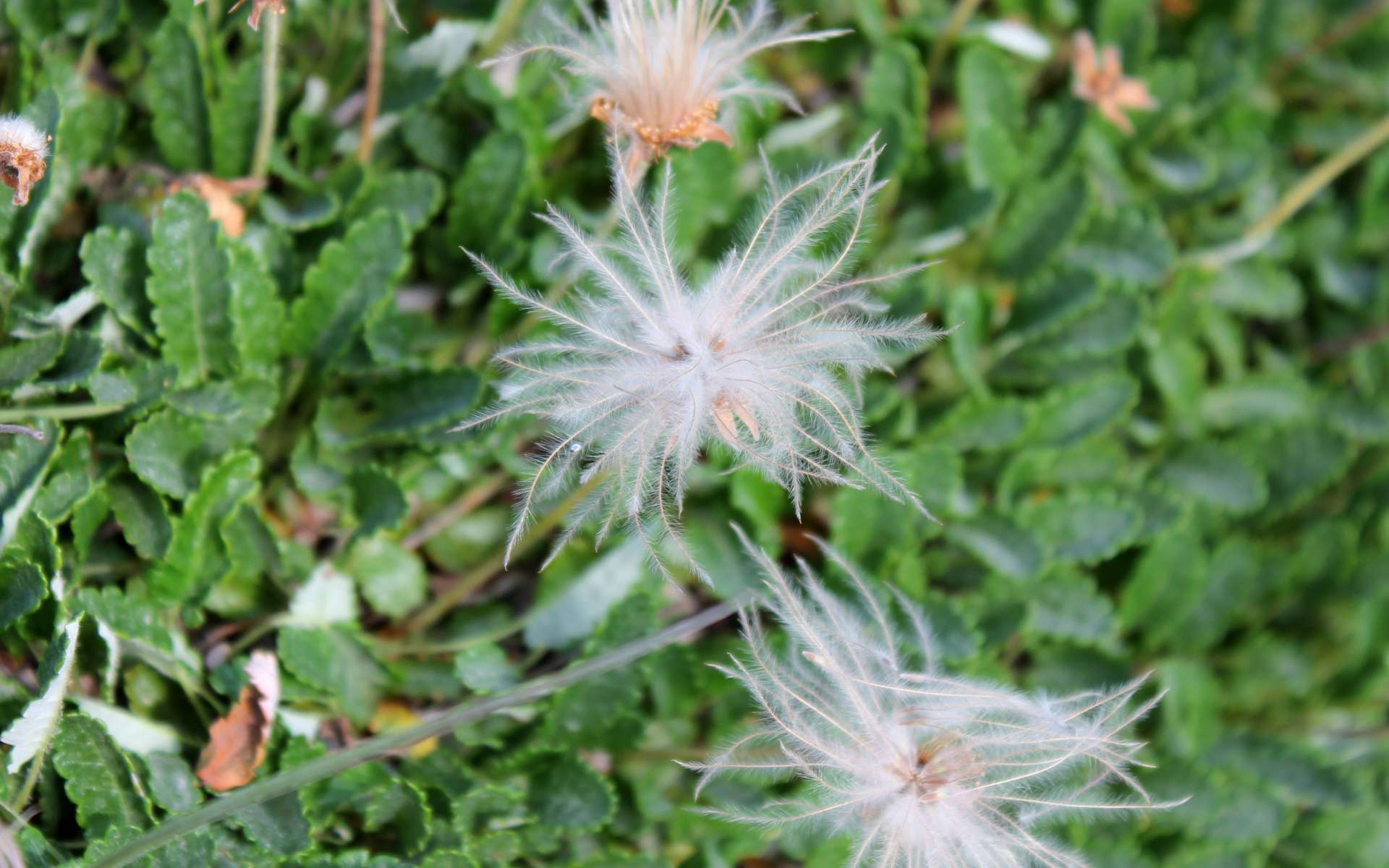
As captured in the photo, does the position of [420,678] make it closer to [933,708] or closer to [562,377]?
[562,377]

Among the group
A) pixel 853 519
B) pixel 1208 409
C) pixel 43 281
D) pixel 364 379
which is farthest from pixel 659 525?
pixel 1208 409

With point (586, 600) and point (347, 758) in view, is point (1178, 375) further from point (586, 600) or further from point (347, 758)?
point (347, 758)

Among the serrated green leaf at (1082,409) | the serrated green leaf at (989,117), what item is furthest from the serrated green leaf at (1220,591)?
the serrated green leaf at (989,117)

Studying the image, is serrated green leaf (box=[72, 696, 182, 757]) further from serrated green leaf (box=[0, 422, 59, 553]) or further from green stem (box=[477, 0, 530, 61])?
green stem (box=[477, 0, 530, 61])

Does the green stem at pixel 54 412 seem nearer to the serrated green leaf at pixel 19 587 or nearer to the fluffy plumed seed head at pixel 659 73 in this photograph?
the serrated green leaf at pixel 19 587

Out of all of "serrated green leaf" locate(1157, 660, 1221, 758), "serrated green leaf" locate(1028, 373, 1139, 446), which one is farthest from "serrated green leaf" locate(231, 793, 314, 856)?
"serrated green leaf" locate(1157, 660, 1221, 758)

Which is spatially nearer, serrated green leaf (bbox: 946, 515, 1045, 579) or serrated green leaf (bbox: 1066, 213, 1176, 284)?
serrated green leaf (bbox: 946, 515, 1045, 579)
